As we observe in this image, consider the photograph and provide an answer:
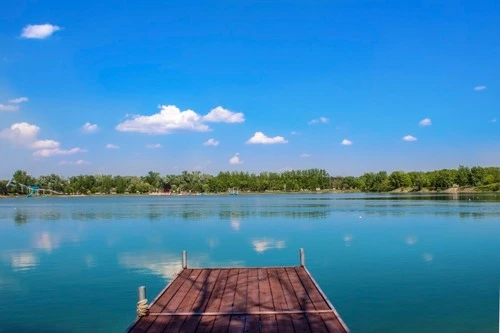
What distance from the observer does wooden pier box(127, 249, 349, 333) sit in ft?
28.2

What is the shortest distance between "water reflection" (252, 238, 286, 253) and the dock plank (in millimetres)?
A: 12209

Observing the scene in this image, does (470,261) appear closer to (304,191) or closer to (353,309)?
(353,309)

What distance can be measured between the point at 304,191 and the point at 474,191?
70.6 metres

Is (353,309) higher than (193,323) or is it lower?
lower

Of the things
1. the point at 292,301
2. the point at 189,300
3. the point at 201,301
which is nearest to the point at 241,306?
the point at 201,301

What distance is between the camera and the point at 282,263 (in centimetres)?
2120

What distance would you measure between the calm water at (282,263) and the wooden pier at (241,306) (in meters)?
2.04

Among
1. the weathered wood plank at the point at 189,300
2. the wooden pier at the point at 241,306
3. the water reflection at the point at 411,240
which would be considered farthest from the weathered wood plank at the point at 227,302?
the water reflection at the point at 411,240

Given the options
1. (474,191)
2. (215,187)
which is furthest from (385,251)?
(215,187)

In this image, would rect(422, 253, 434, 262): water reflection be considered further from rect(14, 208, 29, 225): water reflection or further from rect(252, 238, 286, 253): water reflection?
rect(14, 208, 29, 225): water reflection

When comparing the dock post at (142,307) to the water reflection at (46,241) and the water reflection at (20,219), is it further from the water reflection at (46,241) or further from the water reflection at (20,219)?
the water reflection at (20,219)

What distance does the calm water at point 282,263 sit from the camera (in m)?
13.0

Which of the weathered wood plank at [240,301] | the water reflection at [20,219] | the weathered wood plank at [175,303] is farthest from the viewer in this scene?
the water reflection at [20,219]

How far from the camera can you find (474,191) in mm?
144000
